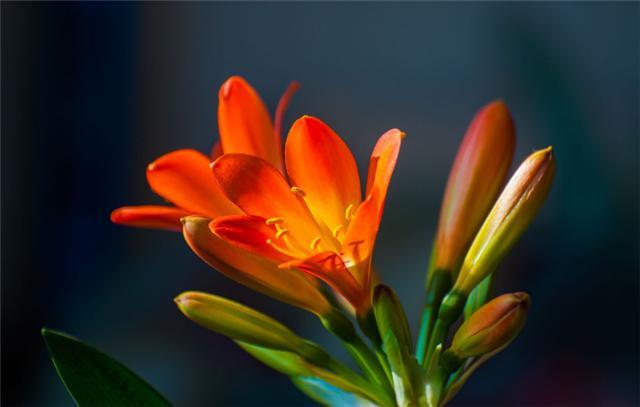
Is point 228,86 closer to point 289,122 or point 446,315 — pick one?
point 446,315

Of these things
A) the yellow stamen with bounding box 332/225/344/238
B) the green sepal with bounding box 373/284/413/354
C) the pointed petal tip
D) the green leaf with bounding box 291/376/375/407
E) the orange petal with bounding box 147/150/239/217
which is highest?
the pointed petal tip

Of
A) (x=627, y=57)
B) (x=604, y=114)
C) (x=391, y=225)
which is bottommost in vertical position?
(x=391, y=225)

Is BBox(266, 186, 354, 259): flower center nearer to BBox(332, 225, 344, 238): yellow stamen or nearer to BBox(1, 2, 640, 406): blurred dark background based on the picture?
BBox(332, 225, 344, 238): yellow stamen

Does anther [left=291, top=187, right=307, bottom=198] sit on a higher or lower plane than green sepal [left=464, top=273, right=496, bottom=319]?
higher

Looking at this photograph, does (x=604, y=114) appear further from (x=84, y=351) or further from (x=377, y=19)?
(x=84, y=351)

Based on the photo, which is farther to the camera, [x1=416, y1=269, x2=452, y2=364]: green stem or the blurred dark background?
the blurred dark background

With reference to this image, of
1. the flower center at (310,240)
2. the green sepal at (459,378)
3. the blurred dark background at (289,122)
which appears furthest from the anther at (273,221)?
the blurred dark background at (289,122)

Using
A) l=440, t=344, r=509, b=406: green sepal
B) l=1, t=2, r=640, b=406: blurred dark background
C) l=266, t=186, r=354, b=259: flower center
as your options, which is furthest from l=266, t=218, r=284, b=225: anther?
l=1, t=2, r=640, b=406: blurred dark background

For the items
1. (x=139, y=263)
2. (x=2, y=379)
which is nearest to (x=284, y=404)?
(x=139, y=263)
